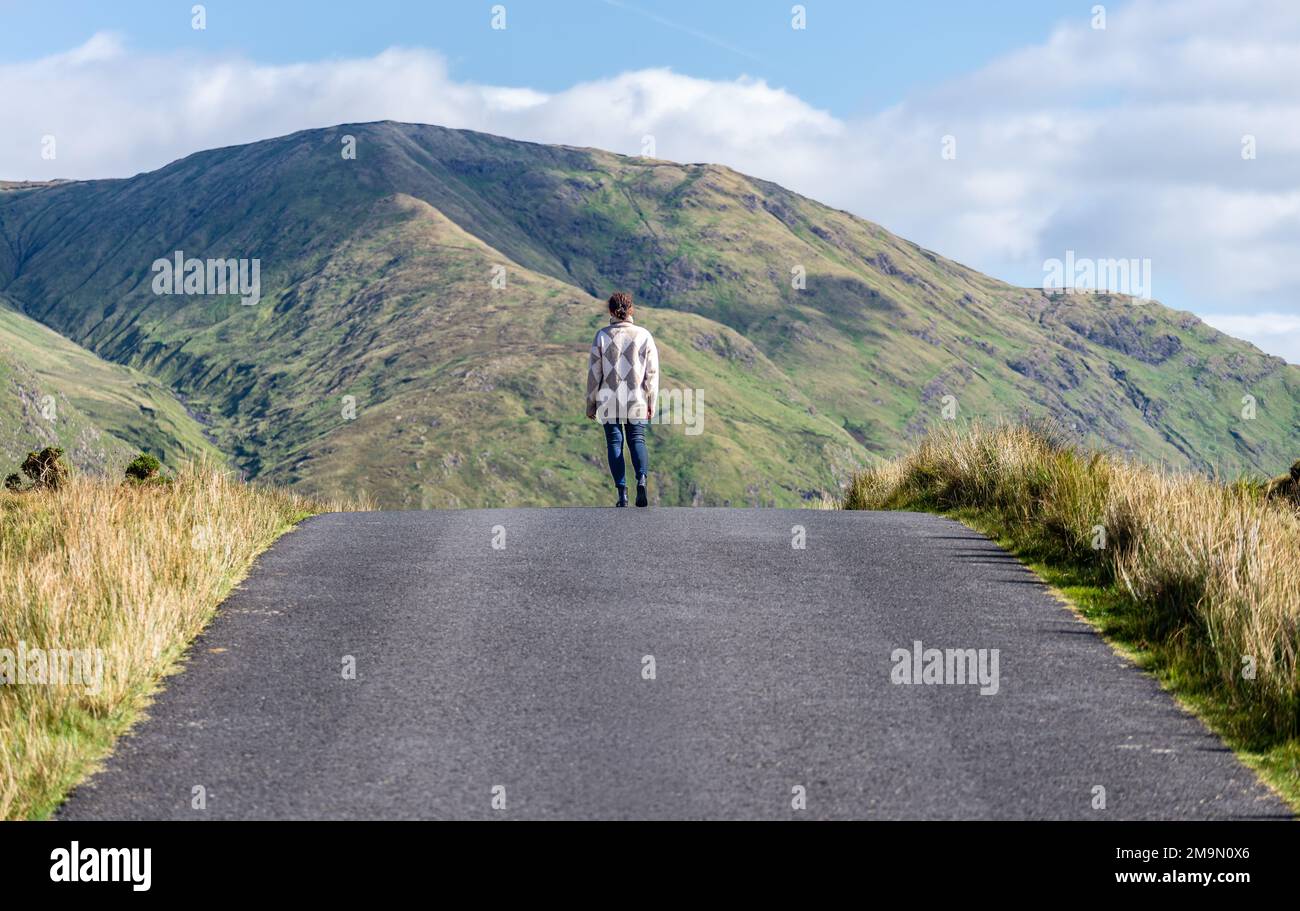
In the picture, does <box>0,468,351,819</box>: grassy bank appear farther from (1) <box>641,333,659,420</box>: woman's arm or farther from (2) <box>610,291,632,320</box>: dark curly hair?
(2) <box>610,291,632,320</box>: dark curly hair

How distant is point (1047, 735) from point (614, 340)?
9.94 m

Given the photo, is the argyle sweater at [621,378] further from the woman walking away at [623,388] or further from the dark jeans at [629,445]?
the dark jeans at [629,445]

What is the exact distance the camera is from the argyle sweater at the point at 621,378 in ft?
52.7

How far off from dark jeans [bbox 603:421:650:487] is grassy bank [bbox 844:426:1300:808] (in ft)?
11.4

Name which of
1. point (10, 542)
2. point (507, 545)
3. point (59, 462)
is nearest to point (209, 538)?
point (10, 542)

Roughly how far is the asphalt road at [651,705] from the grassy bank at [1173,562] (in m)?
0.28

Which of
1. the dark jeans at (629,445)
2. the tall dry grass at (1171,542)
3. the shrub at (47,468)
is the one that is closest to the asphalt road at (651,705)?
the tall dry grass at (1171,542)

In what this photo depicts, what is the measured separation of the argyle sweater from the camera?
16.1 metres

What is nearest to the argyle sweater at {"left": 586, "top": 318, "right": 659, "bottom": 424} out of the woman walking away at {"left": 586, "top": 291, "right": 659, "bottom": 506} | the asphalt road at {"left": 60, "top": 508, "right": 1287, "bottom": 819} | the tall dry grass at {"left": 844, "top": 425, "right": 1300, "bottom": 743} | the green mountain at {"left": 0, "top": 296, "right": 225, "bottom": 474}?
the woman walking away at {"left": 586, "top": 291, "right": 659, "bottom": 506}

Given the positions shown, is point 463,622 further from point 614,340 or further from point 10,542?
point 614,340

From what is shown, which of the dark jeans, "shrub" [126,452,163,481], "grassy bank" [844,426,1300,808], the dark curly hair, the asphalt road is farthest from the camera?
"shrub" [126,452,163,481]

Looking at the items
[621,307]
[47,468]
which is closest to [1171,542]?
[621,307]

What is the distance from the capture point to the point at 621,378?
52.9 feet
